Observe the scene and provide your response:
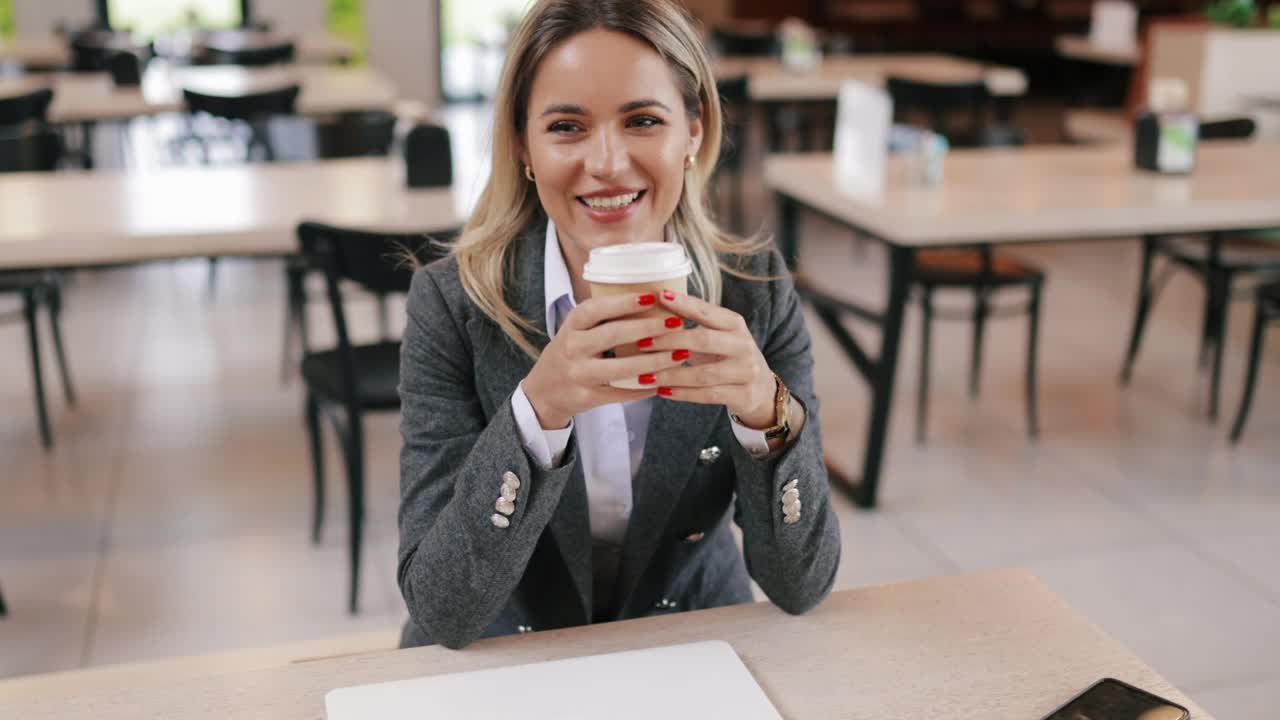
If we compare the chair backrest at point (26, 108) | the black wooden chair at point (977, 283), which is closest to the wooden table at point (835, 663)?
the black wooden chair at point (977, 283)

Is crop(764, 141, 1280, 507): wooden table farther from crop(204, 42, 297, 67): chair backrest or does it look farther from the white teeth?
crop(204, 42, 297, 67): chair backrest

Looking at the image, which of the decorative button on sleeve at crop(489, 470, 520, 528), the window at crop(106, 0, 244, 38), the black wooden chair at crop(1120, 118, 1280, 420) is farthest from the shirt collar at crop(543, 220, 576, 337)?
the window at crop(106, 0, 244, 38)

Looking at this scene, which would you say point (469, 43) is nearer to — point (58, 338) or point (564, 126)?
point (58, 338)

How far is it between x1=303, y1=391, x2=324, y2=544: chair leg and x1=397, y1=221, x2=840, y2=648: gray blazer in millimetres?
1484

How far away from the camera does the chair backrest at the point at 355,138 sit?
398cm

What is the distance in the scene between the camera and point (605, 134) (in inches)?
48.8

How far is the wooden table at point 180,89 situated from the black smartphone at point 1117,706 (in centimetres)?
431

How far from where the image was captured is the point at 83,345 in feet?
14.4

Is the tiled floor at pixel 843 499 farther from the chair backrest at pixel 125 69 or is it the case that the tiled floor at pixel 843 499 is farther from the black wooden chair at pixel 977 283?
the chair backrest at pixel 125 69

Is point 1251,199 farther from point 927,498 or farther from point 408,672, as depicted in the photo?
point 408,672

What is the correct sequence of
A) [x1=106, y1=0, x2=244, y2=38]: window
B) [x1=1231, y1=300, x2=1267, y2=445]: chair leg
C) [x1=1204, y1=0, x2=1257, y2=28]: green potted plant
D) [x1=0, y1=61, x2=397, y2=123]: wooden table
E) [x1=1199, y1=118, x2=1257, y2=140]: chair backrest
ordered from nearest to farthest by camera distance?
[x1=1231, y1=300, x2=1267, y2=445]: chair leg, [x1=1199, y1=118, x2=1257, y2=140]: chair backrest, [x1=0, y1=61, x2=397, y2=123]: wooden table, [x1=1204, y1=0, x2=1257, y2=28]: green potted plant, [x1=106, y1=0, x2=244, y2=38]: window

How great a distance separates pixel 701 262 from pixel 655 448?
0.70ft

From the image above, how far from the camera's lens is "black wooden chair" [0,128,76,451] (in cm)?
330

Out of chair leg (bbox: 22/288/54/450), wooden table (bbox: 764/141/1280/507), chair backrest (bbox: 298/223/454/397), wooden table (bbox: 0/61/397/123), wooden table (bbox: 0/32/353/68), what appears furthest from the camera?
wooden table (bbox: 0/32/353/68)
